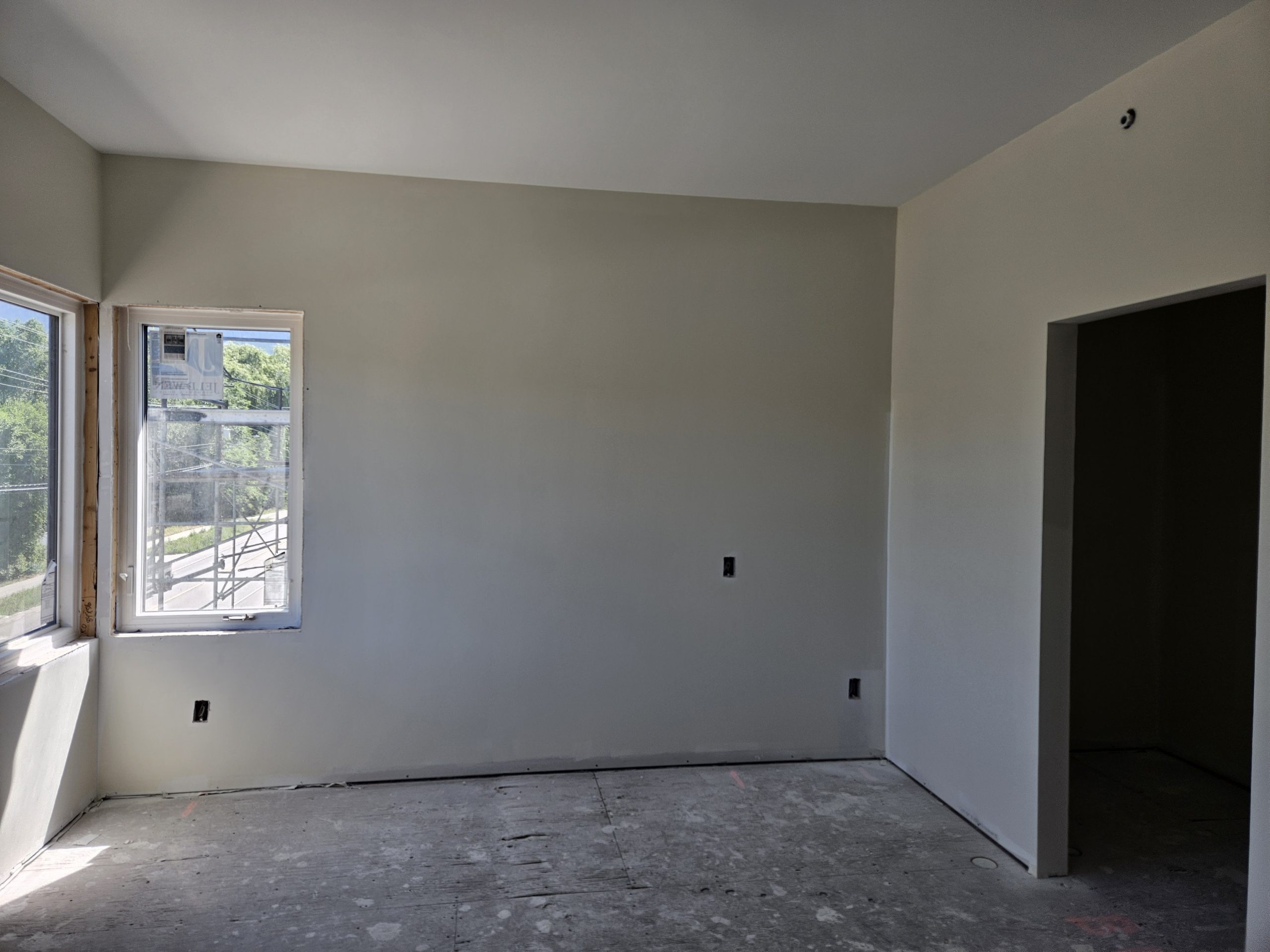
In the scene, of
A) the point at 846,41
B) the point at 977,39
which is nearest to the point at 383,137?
the point at 846,41

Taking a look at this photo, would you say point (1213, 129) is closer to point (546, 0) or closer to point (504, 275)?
point (546, 0)

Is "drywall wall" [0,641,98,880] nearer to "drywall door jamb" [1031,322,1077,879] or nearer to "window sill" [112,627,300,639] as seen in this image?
"window sill" [112,627,300,639]

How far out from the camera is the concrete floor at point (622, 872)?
2469mm

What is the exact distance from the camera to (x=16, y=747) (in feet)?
9.09

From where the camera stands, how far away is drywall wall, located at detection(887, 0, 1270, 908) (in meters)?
2.23

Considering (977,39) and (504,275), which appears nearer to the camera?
(977,39)

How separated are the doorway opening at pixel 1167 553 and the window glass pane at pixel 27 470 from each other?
14.4 ft

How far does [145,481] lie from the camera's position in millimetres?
3486

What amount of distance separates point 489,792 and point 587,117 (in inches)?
111

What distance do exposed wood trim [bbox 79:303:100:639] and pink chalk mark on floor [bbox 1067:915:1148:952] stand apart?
392cm

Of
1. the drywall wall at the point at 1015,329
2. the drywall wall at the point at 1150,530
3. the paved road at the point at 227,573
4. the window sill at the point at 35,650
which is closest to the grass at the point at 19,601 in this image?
the window sill at the point at 35,650

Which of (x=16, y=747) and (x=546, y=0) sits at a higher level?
(x=546, y=0)

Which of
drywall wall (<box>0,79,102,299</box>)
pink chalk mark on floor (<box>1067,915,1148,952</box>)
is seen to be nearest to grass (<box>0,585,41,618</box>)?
drywall wall (<box>0,79,102,299</box>)

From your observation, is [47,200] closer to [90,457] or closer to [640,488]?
[90,457]
